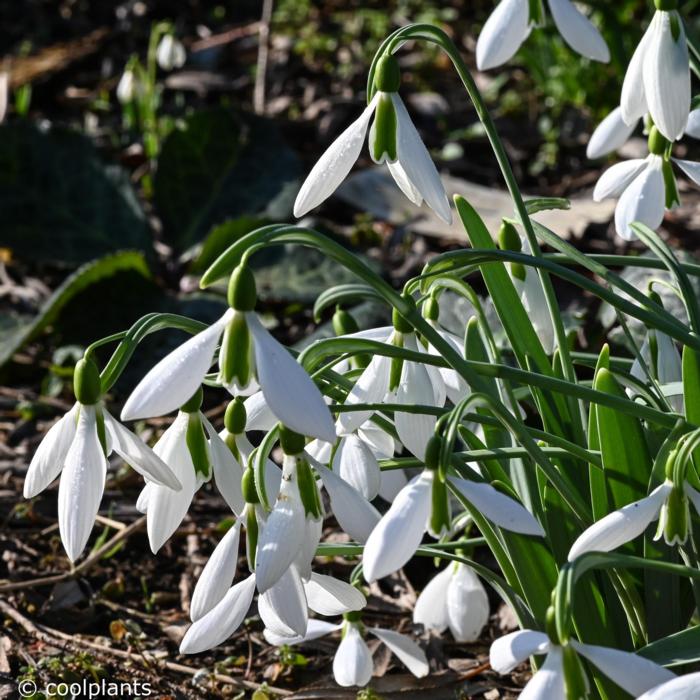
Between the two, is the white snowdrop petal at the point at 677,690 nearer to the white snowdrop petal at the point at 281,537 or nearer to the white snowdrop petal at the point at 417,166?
the white snowdrop petal at the point at 281,537

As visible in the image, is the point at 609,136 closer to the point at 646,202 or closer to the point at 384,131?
the point at 646,202

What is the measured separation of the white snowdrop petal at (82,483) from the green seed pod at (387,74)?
16.8 inches

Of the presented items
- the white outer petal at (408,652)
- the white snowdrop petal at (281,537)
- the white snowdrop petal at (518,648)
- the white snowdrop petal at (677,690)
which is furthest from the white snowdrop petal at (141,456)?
the white outer petal at (408,652)

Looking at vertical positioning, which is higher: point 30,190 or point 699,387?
point 30,190

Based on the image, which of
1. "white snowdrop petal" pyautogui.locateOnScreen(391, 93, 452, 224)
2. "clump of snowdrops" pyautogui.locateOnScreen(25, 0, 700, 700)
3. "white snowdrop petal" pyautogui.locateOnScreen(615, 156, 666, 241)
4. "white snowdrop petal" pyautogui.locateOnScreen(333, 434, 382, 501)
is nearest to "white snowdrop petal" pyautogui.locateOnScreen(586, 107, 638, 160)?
"clump of snowdrops" pyautogui.locateOnScreen(25, 0, 700, 700)

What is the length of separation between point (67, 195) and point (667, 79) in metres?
2.16

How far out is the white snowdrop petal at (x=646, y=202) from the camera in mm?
1352

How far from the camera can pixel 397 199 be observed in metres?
3.26

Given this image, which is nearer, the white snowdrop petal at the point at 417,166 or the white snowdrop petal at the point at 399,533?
the white snowdrop petal at the point at 399,533

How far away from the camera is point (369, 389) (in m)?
1.17

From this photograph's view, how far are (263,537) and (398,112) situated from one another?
1.45 ft

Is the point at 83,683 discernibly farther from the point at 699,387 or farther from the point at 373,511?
the point at 699,387

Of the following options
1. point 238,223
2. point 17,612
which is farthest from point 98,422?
point 238,223

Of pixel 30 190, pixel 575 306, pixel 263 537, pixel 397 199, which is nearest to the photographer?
pixel 263 537
